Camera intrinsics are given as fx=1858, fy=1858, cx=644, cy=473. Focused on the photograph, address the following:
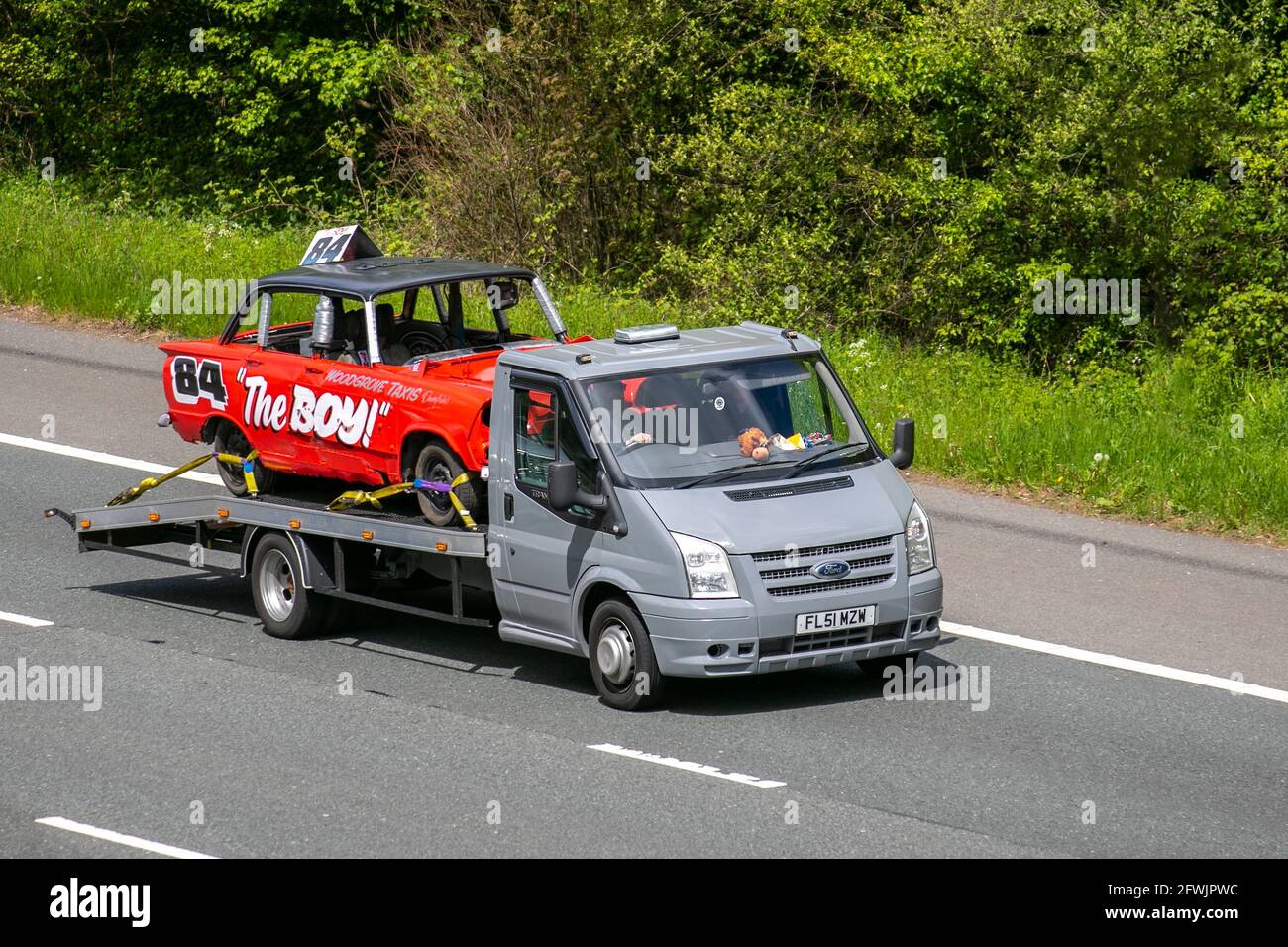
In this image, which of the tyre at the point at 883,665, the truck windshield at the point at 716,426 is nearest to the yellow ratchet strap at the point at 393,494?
the truck windshield at the point at 716,426

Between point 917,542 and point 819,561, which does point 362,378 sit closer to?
point 819,561

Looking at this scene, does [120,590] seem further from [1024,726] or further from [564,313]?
[564,313]

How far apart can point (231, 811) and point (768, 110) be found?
16.7 m

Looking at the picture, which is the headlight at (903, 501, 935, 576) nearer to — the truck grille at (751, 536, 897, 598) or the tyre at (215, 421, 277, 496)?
the truck grille at (751, 536, 897, 598)

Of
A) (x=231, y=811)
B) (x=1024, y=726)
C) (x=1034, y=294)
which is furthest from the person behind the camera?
(x=1034, y=294)

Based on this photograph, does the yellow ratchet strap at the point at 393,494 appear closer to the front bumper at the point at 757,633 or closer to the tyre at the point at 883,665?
the front bumper at the point at 757,633

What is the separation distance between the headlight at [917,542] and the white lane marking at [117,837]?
14.5 feet

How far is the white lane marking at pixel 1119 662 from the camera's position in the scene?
11188 millimetres

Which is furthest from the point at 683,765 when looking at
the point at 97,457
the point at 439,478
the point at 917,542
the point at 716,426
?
the point at 97,457

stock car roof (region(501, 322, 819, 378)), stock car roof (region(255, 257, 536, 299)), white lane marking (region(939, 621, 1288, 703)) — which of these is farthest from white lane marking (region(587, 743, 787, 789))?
stock car roof (region(255, 257, 536, 299))

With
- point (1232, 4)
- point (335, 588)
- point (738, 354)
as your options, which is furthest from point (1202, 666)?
point (1232, 4)

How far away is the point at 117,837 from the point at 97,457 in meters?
9.30

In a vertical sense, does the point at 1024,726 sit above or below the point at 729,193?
below

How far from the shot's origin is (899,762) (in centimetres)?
971
